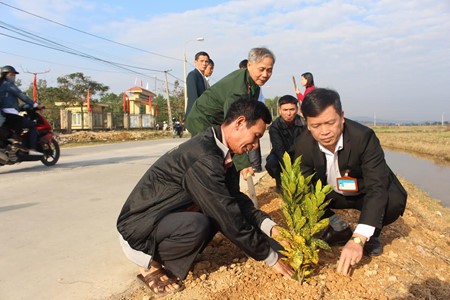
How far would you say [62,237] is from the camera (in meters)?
3.25

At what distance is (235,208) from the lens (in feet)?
6.73

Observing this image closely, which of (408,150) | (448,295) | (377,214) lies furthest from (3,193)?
(408,150)

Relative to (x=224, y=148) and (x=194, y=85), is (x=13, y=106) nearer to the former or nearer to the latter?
(x=194, y=85)

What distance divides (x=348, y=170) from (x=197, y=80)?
8.83ft

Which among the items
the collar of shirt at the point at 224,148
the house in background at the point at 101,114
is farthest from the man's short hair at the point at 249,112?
the house in background at the point at 101,114

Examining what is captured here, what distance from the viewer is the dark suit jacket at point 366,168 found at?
2414 millimetres

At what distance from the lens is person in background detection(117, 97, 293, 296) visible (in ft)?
6.71

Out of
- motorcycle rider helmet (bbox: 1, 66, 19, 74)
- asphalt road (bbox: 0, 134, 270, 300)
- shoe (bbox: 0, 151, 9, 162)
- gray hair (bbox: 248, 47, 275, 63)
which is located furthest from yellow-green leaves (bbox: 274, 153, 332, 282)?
motorcycle rider helmet (bbox: 1, 66, 19, 74)

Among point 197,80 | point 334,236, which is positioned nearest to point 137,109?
point 197,80

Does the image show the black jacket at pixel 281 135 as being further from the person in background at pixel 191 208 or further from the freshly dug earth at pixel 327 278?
the person in background at pixel 191 208

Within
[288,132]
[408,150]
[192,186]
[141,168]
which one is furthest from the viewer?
[408,150]

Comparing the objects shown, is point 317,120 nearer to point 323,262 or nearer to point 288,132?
point 323,262

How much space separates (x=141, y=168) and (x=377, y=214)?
5.48 m

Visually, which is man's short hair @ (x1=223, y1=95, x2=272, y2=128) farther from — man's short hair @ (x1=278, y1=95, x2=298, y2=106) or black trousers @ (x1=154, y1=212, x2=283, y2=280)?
man's short hair @ (x1=278, y1=95, x2=298, y2=106)
